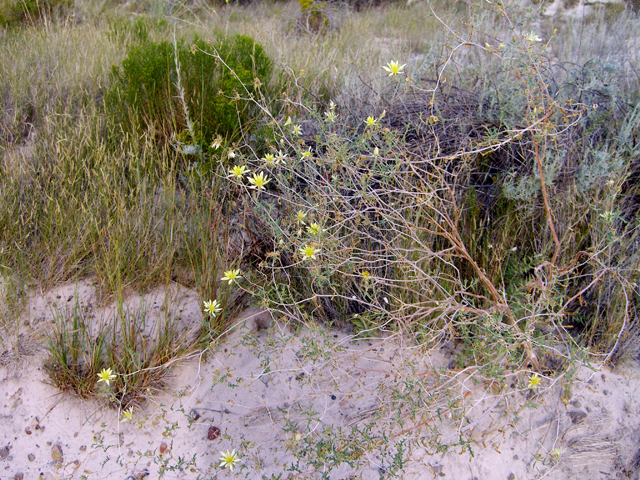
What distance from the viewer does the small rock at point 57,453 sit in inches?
73.4

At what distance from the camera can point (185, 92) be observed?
2.92m

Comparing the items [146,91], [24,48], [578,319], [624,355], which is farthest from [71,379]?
[24,48]

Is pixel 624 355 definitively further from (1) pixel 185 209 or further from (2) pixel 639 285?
(1) pixel 185 209

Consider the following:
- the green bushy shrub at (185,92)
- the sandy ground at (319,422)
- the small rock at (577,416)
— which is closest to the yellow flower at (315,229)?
the sandy ground at (319,422)

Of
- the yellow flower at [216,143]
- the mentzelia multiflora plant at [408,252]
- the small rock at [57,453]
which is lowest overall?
the small rock at [57,453]

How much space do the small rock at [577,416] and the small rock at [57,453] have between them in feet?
7.32

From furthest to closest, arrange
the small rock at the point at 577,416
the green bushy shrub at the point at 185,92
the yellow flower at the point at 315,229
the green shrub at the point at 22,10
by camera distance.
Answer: the green shrub at the point at 22,10 < the green bushy shrub at the point at 185,92 < the small rock at the point at 577,416 < the yellow flower at the point at 315,229

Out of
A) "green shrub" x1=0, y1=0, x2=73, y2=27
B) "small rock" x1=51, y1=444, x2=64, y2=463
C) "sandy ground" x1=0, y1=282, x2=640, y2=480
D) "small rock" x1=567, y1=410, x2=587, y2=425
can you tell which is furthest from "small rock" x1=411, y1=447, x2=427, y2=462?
"green shrub" x1=0, y1=0, x2=73, y2=27

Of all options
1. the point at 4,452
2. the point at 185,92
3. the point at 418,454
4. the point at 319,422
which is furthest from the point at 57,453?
the point at 185,92

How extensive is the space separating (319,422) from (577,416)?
115cm

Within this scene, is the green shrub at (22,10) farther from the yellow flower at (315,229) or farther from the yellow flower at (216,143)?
the yellow flower at (315,229)

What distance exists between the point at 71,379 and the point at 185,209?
0.97m

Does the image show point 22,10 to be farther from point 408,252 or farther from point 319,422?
point 319,422

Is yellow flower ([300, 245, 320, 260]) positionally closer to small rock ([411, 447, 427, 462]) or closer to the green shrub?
small rock ([411, 447, 427, 462])
